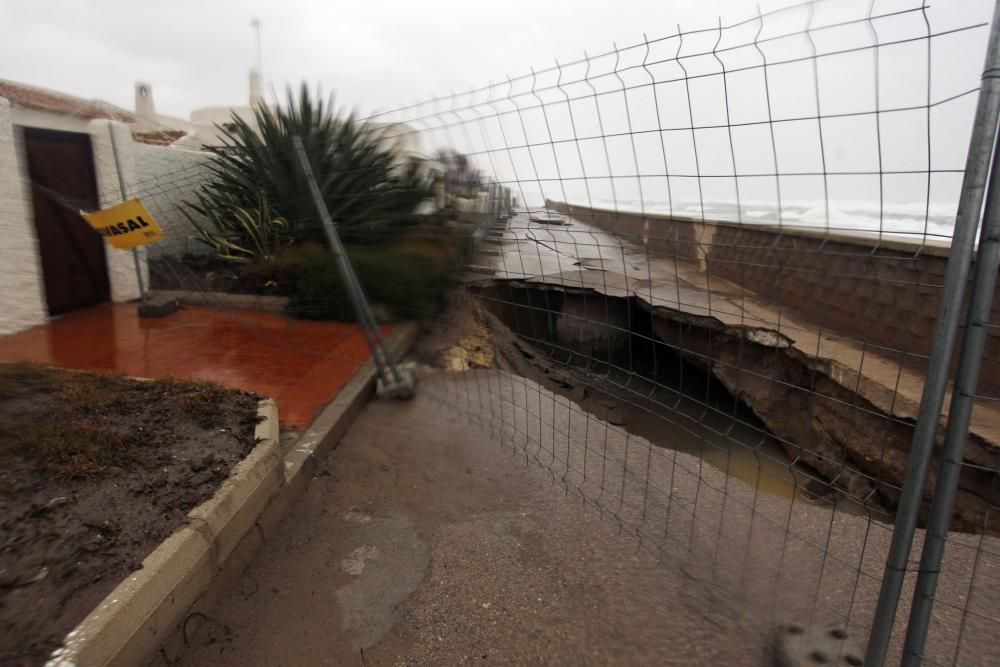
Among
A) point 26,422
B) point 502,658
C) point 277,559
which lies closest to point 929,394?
point 502,658

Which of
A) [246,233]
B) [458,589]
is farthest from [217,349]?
[458,589]

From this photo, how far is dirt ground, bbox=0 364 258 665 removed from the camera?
1922mm

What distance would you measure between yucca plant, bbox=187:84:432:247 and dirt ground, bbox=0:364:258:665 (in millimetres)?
2609

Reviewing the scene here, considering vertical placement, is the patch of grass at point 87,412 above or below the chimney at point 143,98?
below

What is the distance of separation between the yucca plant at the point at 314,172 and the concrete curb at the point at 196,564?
8.67ft

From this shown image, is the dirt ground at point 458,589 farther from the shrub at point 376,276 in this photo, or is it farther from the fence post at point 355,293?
the shrub at point 376,276

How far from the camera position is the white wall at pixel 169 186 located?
7.04 meters

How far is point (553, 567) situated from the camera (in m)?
2.63

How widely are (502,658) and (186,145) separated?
8.87 meters

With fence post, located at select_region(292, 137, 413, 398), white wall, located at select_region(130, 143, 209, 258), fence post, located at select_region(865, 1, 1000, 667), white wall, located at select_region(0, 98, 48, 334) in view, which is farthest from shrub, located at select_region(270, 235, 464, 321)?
fence post, located at select_region(865, 1, 1000, 667)

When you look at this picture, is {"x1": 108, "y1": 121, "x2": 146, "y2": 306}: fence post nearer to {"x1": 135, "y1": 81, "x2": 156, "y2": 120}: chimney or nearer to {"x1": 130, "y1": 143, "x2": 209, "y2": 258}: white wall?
{"x1": 130, "y1": 143, "x2": 209, "y2": 258}: white wall

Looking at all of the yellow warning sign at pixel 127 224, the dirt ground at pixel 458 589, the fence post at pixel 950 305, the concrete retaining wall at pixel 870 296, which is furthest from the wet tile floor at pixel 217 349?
the fence post at pixel 950 305

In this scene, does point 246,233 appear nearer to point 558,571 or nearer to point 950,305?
point 558,571

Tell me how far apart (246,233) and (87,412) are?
437 centimetres
